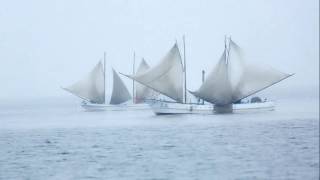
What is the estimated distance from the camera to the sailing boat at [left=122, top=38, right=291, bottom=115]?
3722 centimetres

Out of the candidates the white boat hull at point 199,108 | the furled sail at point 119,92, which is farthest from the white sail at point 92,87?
the white boat hull at point 199,108

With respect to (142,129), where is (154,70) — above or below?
above

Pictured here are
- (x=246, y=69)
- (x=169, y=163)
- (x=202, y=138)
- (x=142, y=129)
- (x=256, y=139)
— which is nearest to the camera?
(x=169, y=163)

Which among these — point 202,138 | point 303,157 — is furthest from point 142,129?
point 303,157

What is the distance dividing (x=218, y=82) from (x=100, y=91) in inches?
835

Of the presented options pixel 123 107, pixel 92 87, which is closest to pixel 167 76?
pixel 123 107

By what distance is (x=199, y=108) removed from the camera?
41.6m

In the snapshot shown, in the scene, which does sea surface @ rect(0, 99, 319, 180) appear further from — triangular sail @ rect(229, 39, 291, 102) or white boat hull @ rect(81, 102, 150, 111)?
white boat hull @ rect(81, 102, 150, 111)

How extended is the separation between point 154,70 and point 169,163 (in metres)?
22.2

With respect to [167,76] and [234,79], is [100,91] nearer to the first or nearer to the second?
[167,76]

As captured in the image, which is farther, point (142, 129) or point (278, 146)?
point (142, 129)

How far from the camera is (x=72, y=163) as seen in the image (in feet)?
64.0

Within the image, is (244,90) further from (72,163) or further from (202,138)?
(72,163)

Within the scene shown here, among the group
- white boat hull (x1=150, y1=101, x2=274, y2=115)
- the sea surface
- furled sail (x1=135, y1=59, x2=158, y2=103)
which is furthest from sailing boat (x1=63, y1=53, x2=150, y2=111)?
the sea surface
